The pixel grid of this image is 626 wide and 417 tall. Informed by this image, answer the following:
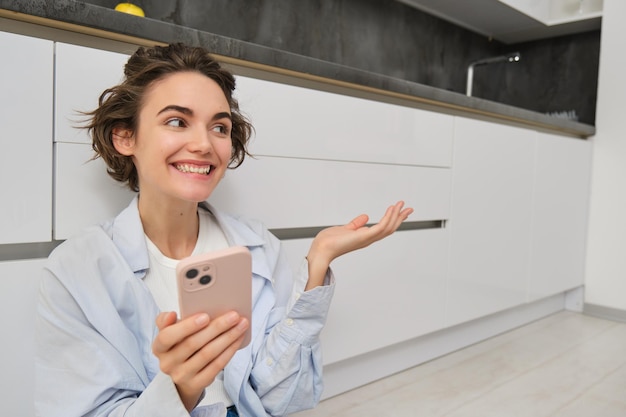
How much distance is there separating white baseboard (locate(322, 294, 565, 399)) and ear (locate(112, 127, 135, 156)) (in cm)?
93

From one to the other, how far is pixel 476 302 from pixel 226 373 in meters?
1.35

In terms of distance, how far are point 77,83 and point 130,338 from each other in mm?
466

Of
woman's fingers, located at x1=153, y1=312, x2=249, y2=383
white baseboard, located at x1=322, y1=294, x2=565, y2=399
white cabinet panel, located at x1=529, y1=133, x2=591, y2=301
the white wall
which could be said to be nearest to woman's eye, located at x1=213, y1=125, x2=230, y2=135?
woman's fingers, located at x1=153, y1=312, x2=249, y2=383

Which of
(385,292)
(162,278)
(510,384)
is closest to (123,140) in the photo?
(162,278)

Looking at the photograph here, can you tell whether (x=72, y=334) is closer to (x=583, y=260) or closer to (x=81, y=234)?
(x=81, y=234)

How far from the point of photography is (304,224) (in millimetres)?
1364

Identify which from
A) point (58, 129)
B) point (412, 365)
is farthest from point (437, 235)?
point (58, 129)

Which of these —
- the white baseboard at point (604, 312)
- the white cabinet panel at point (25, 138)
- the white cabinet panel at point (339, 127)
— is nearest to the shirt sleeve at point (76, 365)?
the white cabinet panel at point (25, 138)

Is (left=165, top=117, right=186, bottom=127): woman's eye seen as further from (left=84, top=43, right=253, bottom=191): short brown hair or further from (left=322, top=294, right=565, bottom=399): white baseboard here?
(left=322, top=294, right=565, bottom=399): white baseboard

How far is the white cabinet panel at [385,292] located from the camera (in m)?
1.48

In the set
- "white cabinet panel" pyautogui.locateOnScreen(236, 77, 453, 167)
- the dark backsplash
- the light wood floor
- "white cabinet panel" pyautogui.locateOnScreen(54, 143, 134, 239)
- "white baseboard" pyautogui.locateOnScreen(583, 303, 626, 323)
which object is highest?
the dark backsplash

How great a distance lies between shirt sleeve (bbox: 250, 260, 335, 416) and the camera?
0.86 m

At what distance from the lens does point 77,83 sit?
3.06 feet

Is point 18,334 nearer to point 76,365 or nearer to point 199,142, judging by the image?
point 76,365
